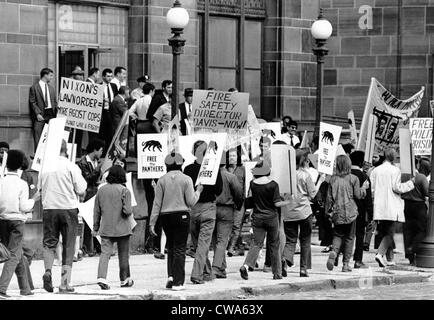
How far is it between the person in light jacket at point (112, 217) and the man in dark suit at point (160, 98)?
5236 millimetres

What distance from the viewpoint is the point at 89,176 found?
2091cm

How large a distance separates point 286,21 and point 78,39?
6119 millimetres

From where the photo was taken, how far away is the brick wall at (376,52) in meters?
32.7

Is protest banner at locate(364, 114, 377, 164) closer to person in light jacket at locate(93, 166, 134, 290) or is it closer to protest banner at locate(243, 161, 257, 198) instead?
protest banner at locate(243, 161, 257, 198)

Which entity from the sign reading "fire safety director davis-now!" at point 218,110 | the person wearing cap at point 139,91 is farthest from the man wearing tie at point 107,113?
the sign reading "fire safety director davis-now!" at point 218,110

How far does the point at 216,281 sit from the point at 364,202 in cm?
341

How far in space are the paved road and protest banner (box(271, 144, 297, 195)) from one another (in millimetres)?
1781

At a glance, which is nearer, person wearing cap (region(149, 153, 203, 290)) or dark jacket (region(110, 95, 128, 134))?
person wearing cap (region(149, 153, 203, 290))

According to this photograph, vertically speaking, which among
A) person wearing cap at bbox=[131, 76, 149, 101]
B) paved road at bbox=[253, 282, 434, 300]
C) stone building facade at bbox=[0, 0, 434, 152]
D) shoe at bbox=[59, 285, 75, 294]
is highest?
stone building facade at bbox=[0, 0, 434, 152]

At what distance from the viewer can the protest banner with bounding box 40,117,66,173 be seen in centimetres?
1708

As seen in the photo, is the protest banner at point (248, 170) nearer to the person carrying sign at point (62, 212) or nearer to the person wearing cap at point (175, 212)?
the person wearing cap at point (175, 212)

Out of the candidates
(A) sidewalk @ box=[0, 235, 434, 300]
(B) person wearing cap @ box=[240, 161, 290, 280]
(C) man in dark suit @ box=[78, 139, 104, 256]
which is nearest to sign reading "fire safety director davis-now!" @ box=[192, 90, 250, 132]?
(C) man in dark suit @ box=[78, 139, 104, 256]

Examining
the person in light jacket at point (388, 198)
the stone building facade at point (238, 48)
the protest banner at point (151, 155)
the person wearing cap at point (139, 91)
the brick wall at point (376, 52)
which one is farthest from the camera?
the brick wall at point (376, 52)
